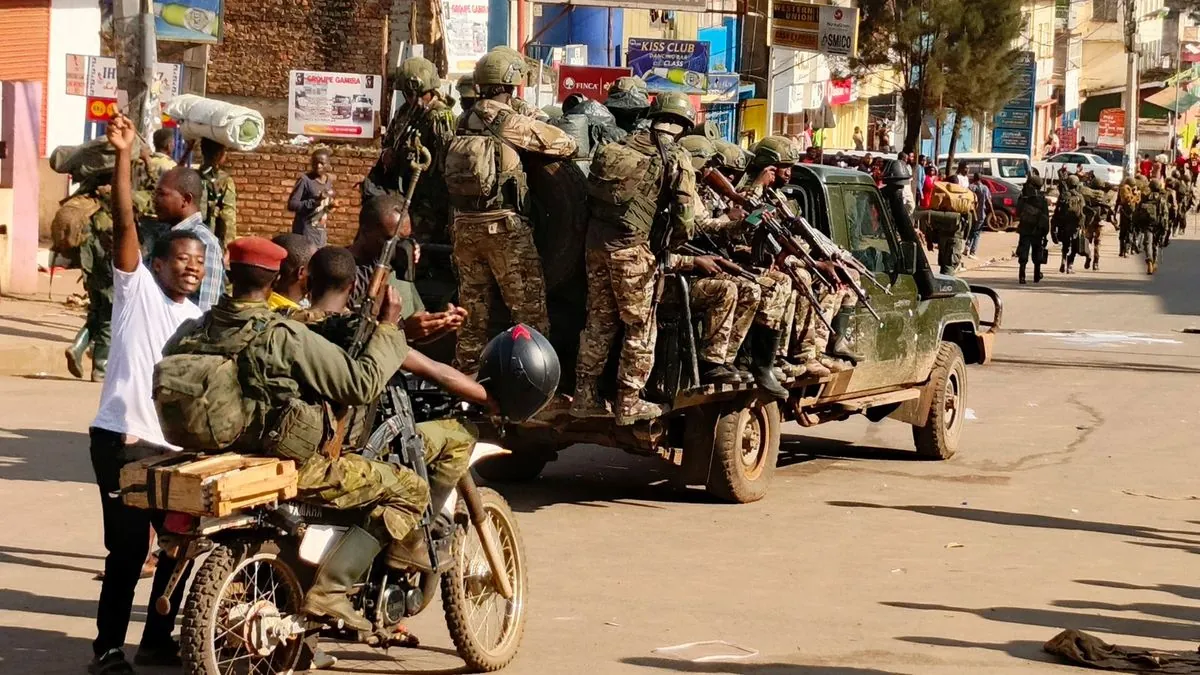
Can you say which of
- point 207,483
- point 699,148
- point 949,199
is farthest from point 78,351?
point 949,199

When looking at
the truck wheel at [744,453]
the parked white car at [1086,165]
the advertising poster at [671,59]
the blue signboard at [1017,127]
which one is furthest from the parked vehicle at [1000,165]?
the truck wheel at [744,453]

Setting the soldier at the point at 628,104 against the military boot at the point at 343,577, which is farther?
the soldier at the point at 628,104

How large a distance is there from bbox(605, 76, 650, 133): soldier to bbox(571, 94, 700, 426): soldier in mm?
874

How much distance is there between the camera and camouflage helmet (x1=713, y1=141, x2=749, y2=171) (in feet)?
36.9

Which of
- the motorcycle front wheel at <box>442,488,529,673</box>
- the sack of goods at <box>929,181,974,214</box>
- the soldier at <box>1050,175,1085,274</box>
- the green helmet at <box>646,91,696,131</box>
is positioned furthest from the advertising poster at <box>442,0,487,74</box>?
the motorcycle front wheel at <box>442,488,529,673</box>

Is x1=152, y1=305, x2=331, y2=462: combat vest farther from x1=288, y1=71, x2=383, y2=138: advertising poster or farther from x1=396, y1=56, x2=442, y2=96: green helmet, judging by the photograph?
x1=288, y1=71, x2=383, y2=138: advertising poster

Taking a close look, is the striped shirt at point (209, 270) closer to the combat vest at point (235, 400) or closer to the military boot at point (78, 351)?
the combat vest at point (235, 400)

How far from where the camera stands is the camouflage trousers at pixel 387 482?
18.6 feet

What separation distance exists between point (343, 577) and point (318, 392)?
0.62 meters

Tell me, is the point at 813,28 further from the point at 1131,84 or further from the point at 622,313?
the point at 1131,84

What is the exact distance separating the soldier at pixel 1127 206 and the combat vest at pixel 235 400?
32463 mm

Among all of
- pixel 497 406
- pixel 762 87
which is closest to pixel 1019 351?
pixel 497 406

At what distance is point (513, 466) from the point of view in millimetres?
11031

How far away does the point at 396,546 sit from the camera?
19.7 ft
